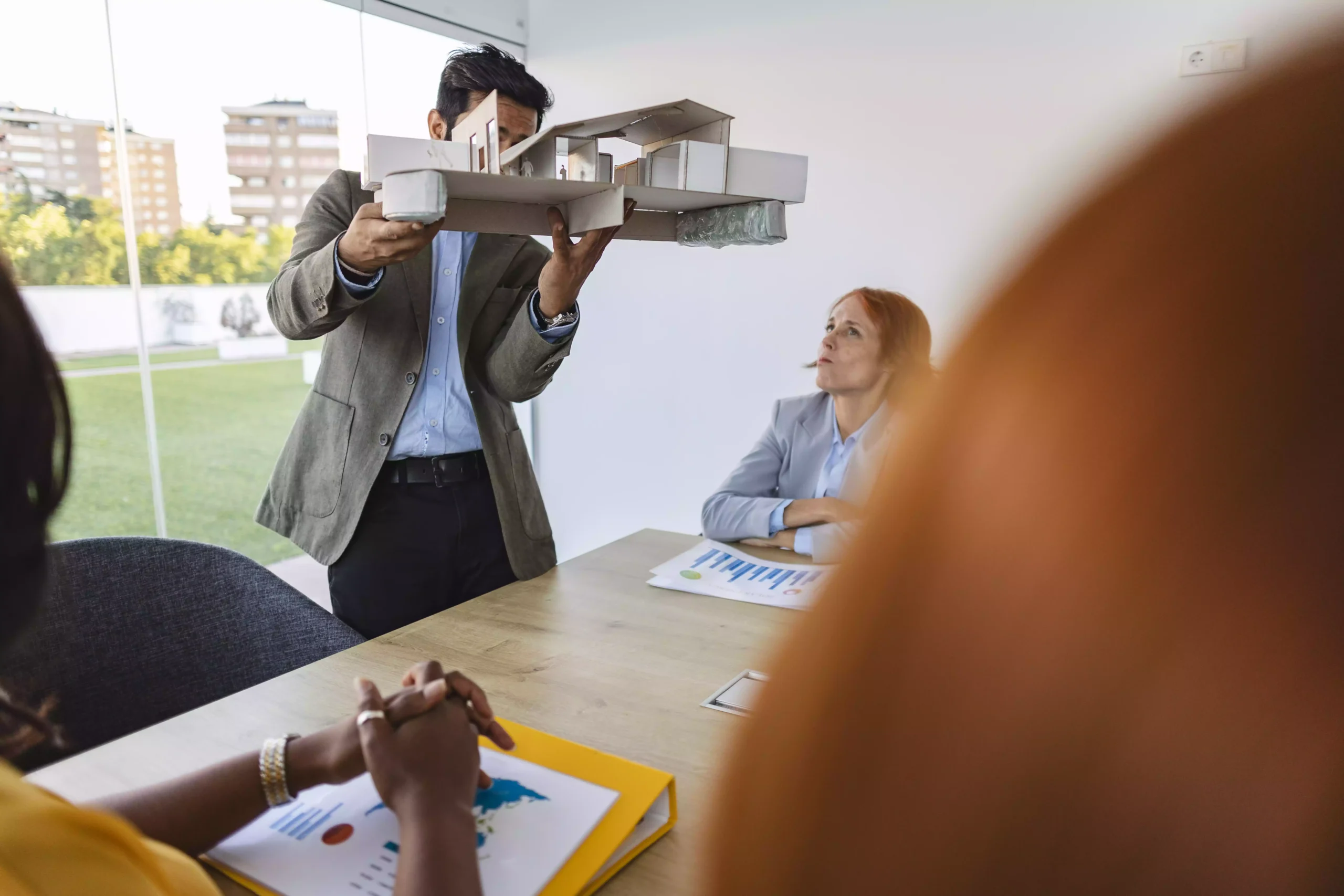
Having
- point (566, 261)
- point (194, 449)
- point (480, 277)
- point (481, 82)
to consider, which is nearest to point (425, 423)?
point (480, 277)

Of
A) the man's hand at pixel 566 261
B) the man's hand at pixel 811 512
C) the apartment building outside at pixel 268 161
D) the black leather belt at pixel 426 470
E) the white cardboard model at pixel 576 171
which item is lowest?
the man's hand at pixel 811 512

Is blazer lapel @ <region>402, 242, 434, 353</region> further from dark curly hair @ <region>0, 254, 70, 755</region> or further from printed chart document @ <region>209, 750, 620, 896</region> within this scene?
dark curly hair @ <region>0, 254, 70, 755</region>

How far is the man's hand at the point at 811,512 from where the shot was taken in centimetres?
179

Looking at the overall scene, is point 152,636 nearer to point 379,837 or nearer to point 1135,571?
point 379,837

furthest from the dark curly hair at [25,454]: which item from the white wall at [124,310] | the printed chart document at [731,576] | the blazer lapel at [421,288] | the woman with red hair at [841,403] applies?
the white wall at [124,310]

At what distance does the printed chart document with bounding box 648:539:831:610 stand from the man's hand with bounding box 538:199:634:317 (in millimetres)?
584

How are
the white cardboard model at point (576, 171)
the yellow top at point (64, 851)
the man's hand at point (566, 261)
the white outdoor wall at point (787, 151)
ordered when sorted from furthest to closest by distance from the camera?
the white outdoor wall at point (787, 151)
the man's hand at point (566, 261)
the white cardboard model at point (576, 171)
the yellow top at point (64, 851)

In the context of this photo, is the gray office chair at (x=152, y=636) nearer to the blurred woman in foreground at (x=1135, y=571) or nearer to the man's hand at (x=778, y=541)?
the man's hand at (x=778, y=541)

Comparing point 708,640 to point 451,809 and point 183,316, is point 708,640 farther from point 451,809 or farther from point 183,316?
point 183,316

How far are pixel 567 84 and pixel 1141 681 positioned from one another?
394cm

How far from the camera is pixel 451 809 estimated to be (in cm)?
74

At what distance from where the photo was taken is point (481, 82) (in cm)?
170

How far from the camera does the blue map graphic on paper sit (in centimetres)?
79

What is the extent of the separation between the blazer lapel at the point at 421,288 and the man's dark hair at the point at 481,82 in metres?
0.30
